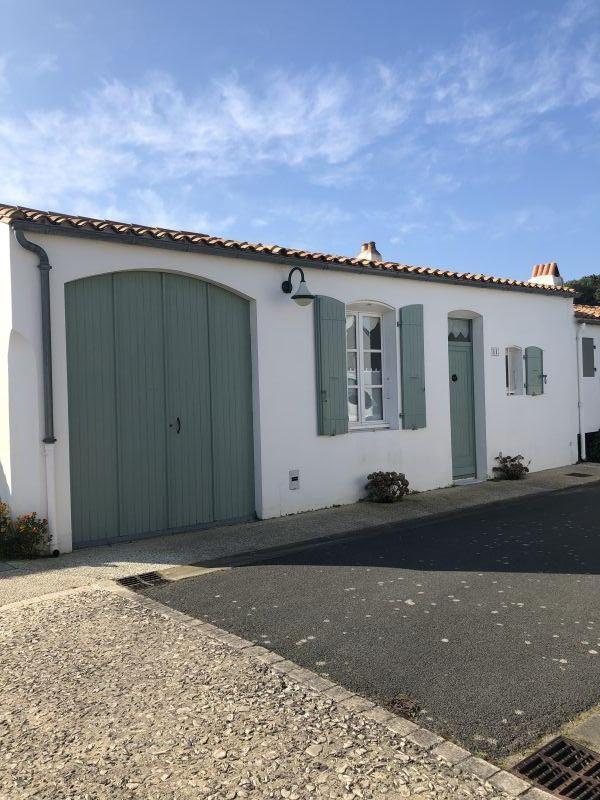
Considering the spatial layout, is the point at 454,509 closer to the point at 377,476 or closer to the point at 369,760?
the point at 377,476

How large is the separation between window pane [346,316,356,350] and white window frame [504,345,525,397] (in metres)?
3.68

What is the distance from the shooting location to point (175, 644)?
416 centimetres

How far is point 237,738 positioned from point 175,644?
3.98ft

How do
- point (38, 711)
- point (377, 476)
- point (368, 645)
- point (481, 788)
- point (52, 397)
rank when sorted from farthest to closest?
point (377, 476)
point (52, 397)
point (368, 645)
point (38, 711)
point (481, 788)

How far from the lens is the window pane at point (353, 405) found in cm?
941

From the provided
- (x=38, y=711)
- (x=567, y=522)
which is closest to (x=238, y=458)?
(x=567, y=522)

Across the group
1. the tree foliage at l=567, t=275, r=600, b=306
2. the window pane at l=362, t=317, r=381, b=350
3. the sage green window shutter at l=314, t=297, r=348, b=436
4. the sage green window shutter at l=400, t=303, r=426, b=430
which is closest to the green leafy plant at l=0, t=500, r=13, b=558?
the sage green window shutter at l=314, t=297, r=348, b=436

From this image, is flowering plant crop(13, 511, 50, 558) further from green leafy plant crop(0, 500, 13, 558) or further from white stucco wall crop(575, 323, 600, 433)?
white stucco wall crop(575, 323, 600, 433)

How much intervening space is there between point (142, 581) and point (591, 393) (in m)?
11.0

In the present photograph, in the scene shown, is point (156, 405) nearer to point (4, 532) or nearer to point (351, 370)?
point (4, 532)

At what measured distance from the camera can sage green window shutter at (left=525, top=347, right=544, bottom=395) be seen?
39.2ft

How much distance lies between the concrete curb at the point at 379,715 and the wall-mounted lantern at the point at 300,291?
4.47 m

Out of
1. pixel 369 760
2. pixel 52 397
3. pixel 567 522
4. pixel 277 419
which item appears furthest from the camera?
pixel 277 419

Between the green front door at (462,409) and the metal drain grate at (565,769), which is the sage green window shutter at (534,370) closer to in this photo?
the green front door at (462,409)
